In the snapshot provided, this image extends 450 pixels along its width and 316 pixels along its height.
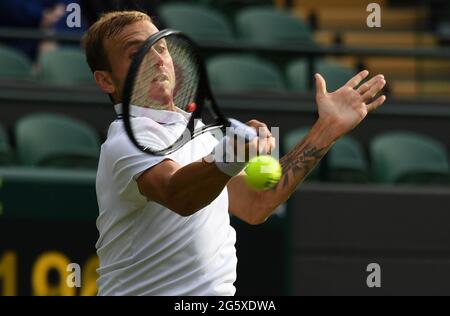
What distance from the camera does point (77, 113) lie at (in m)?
7.94

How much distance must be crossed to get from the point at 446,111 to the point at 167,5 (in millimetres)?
2646

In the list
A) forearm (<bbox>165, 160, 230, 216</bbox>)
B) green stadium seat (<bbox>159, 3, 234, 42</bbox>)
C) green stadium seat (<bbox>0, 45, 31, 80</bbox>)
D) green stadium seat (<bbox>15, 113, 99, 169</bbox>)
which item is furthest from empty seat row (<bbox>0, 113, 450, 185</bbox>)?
forearm (<bbox>165, 160, 230, 216</bbox>)

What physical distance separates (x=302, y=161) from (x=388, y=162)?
4156mm

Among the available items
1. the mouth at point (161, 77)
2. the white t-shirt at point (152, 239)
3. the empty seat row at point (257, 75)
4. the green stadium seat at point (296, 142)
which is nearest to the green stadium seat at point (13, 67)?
the empty seat row at point (257, 75)

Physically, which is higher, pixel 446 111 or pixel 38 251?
pixel 446 111

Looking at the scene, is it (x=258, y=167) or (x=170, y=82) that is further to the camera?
(x=170, y=82)

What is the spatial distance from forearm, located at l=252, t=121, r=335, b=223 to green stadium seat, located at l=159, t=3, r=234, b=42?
5.54 metres

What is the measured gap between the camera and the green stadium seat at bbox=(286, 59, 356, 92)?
8.68m

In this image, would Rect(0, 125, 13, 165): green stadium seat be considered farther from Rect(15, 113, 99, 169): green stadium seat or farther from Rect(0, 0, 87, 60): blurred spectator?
Rect(0, 0, 87, 60): blurred spectator

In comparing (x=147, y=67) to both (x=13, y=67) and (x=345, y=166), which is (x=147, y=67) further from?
(x=13, y=67)

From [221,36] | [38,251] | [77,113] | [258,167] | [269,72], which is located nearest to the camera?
[258,167]
